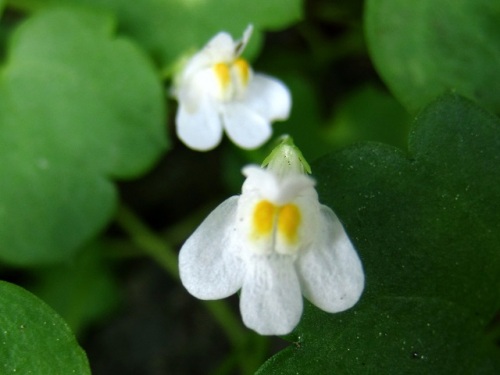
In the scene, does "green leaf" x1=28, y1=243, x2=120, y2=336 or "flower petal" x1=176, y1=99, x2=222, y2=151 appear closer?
"flower petal" x1=176, y1=99, x2=222, y2=151

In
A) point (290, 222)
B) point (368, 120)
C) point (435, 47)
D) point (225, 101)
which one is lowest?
point (368, 120)

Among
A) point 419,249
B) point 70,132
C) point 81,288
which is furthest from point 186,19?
point 419,249

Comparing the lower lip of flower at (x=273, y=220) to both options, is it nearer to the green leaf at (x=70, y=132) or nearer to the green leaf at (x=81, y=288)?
the green leaf at (x=70, y=132)

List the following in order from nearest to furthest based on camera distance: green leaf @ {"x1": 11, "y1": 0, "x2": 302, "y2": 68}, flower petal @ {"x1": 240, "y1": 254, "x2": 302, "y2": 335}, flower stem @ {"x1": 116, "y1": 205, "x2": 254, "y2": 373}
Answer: flower petal @ {"x1": 240, "y1": 254, "x2": 302, "y2": 335}, green leaf @ {"x1": 11, "y1": 0, "x2": 302, "y2": 68}, flower stem @ {"x1": 116, "y1": 205, "x2": 254, "y2": 373}

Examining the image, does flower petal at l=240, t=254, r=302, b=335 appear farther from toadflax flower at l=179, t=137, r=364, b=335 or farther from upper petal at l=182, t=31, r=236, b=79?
upper petal at l=182, t=31, r=236, b=79

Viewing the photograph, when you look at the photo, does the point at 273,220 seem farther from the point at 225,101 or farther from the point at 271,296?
the point at 225,101

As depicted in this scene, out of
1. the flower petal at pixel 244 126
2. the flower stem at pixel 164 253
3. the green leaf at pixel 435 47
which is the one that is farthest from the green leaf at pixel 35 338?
the green leaf at pixel 435 47

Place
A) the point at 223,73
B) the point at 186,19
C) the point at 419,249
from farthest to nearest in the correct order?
1. the point at 186,19
2. the point at 223,73
3. the point at 419,249

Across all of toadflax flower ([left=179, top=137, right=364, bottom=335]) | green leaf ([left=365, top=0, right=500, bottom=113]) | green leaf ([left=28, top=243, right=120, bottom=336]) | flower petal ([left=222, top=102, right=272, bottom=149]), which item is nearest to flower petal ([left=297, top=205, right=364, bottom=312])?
toadflax flower ([left=179, top=137, right=364, bottom=335])
